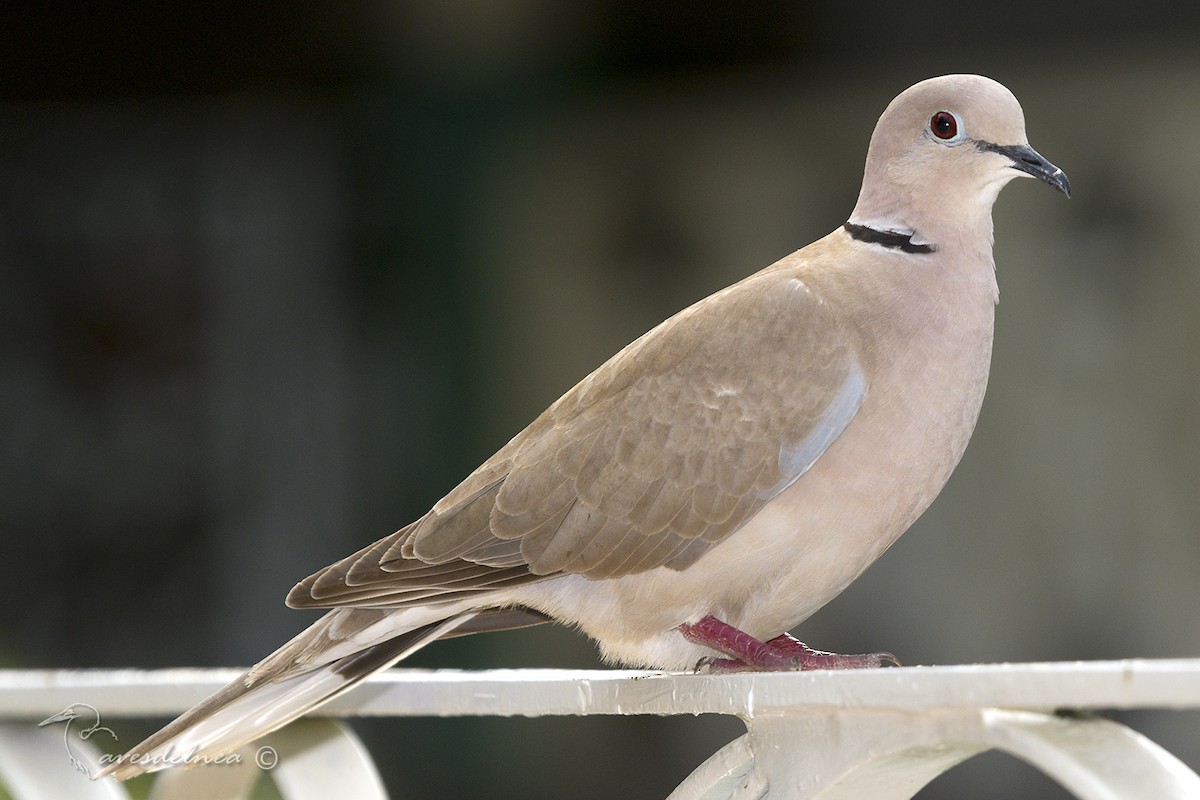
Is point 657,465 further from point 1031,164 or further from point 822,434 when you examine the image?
point 1031,164

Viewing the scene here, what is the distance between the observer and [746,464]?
188cm

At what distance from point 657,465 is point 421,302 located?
3.63 m

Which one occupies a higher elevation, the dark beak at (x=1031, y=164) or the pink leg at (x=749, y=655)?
the dark beak at (x=1031, y=164)

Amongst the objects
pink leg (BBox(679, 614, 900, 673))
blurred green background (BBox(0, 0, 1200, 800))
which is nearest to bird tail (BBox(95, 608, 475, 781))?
pink leg (BBox(679, 614, 900, 673))

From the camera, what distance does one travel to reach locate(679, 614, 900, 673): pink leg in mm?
1767

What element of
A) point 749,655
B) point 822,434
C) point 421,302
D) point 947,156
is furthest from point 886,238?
point 421,302

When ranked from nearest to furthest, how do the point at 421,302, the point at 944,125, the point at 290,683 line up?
the point at 290,683 < the point at 944,125 < the point at 421,302

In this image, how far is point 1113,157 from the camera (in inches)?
203

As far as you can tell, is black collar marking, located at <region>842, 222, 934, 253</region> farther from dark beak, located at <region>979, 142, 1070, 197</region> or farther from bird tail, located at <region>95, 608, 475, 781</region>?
bird tail, located at <region>95, 608, 475, 781</region>

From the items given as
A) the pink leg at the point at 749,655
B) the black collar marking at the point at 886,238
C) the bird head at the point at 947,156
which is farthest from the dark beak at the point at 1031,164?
the pink leg at the point at 749,655

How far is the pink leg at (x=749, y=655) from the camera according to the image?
69.6 inches

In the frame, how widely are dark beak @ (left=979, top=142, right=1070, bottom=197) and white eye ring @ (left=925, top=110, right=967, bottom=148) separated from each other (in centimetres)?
3

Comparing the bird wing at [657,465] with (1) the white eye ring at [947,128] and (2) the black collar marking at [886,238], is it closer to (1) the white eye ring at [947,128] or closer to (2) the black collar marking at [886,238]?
(2) the black collar marking at [886,238]

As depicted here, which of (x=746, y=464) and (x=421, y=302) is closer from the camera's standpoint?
(x=746, y=464)
